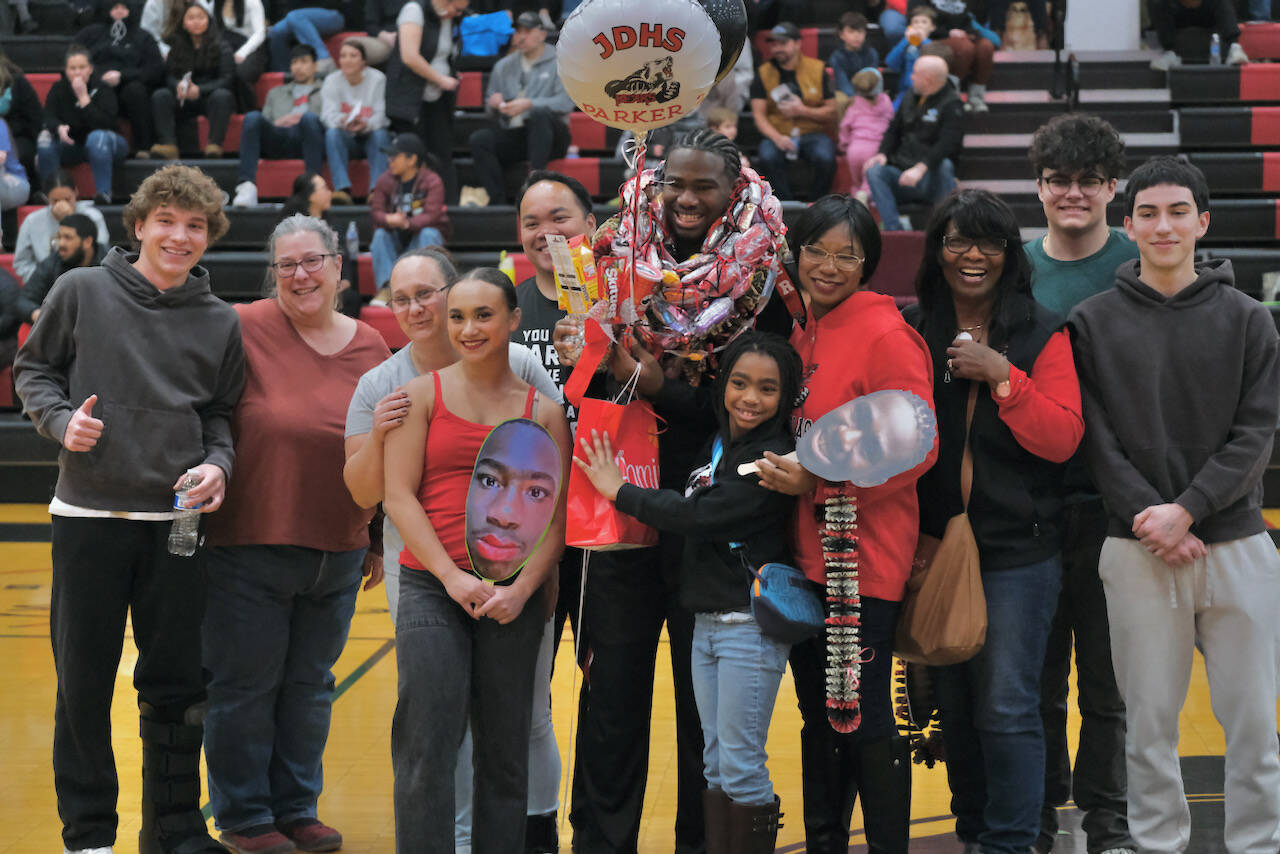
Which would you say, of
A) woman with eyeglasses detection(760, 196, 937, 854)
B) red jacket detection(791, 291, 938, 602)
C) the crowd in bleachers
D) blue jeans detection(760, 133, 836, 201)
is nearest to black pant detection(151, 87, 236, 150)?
blue jeans detection(760, 133, 836, 201)

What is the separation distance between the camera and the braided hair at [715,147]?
311 cm

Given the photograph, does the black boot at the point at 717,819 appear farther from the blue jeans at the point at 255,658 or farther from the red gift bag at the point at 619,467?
the blue jeans at the point at 255,658

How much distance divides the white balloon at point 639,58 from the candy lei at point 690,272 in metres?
0.16

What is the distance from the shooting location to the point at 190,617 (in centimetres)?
329

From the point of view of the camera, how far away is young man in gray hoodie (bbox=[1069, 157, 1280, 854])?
3.06 metres

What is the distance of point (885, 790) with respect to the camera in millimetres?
2973

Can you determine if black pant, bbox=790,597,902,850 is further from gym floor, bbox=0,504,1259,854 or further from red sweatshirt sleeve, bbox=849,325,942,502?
gym floor, bbox=0,504,1259,854

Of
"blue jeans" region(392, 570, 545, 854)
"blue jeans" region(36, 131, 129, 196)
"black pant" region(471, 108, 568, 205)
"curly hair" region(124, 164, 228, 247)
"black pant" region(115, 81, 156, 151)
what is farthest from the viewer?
"black pant" region(115, 81, 156, 151)

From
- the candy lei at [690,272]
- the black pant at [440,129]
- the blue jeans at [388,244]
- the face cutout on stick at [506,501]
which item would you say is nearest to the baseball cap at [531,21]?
the black pant at [440,129]

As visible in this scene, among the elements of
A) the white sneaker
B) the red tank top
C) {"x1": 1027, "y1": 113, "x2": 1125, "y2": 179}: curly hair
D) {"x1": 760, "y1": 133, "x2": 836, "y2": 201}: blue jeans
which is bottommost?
the red tank top

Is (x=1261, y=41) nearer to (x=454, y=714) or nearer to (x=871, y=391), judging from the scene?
(x=871, y=391)

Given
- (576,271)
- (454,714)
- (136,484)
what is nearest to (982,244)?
(576,271)

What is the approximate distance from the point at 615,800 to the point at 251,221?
7700mm

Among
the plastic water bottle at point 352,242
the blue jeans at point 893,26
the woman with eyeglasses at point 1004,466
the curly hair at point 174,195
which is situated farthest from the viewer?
Answer: the blue jeans at point 893,26
